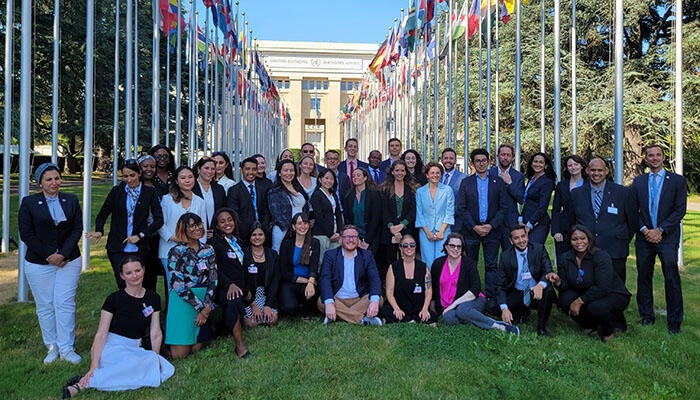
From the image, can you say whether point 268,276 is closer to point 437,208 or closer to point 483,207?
point 437,208

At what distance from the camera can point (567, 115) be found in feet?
83.8

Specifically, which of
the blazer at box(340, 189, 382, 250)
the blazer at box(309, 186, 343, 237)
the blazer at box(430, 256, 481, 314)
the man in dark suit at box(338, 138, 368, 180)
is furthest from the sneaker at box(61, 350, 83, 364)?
the man in dark suit at box(338, 138, 368, 180)

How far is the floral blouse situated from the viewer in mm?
4906

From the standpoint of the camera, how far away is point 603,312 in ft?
17.6

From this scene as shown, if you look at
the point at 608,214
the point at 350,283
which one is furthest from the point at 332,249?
the point at 608,214

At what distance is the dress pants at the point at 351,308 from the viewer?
5.95m

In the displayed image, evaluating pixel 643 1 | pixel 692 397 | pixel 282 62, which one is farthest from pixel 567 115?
pixel 282 62

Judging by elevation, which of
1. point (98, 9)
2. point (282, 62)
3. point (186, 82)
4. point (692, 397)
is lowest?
point (692, 397)

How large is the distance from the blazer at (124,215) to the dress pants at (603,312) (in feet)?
14.2

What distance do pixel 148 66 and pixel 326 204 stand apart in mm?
24584

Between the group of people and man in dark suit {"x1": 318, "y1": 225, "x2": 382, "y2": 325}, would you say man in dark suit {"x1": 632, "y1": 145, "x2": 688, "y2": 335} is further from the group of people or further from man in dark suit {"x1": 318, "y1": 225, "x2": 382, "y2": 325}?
man in dark suit {"x1": 318, "y1": 225, "x2": 382, "y2": 325}

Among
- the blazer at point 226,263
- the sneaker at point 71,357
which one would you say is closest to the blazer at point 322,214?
the blazer at point 226,263

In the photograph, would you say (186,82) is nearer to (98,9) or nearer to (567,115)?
(98,9)

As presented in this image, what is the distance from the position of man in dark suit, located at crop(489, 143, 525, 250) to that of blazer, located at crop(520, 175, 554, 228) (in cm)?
12
